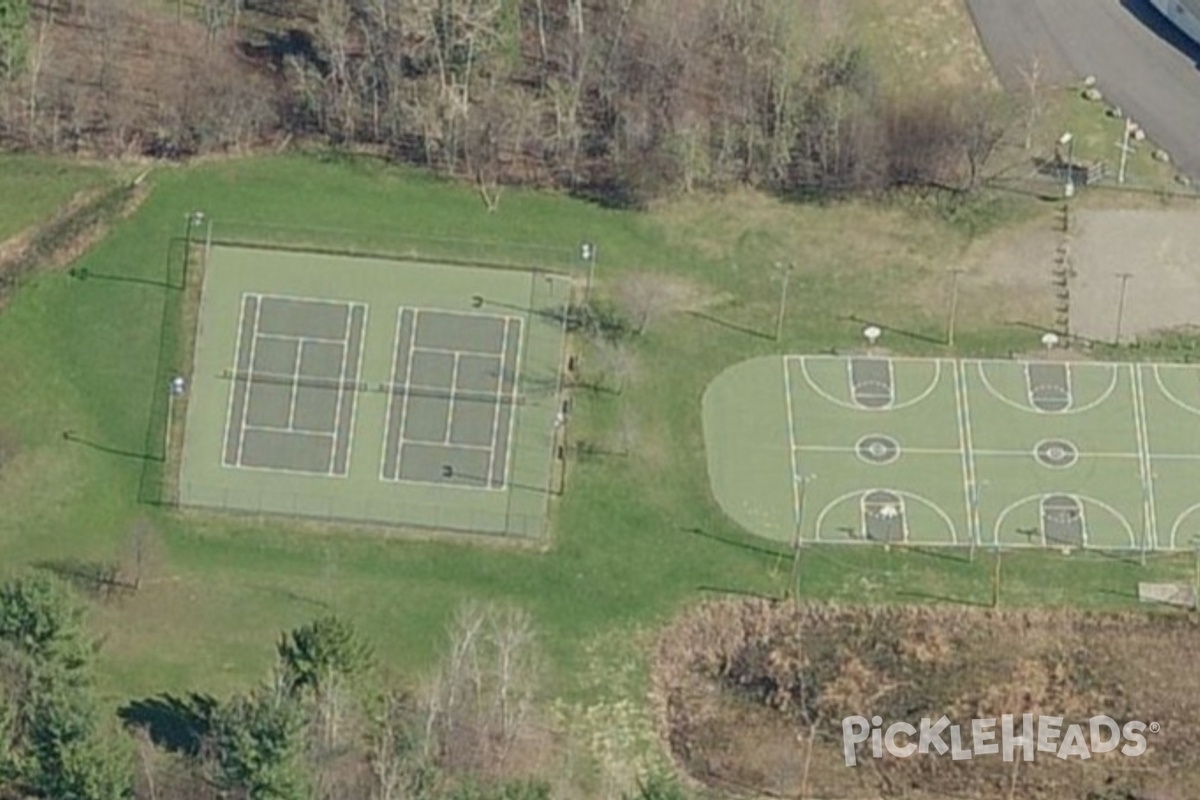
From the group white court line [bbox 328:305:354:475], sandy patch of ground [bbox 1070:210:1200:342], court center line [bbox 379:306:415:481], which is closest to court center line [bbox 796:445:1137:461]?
sandy patch of ground [bbox 1070:210:1200:342]

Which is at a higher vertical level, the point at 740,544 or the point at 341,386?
the point at 341,386

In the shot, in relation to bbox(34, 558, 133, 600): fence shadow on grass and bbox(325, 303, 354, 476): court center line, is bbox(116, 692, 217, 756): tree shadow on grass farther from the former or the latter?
bbox(325, 303, 354, 476): court center line

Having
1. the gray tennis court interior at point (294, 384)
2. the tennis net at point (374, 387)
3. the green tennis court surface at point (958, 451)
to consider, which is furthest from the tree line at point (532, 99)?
the green tennis court surface at point (958, 451)

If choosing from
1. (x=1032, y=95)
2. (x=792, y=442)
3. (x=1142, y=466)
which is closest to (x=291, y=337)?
(x=792, y=442)

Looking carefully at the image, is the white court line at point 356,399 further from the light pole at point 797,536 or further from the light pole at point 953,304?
the light pole at point 953,304

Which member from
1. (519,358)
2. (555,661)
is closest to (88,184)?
(519,358)

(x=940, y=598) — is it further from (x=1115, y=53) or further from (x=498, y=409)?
(x=1115, y=53)
